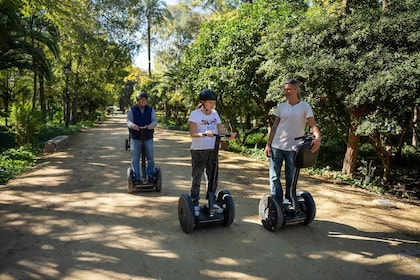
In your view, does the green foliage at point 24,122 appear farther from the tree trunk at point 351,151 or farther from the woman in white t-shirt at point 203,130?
the tree trunk at point 351,151

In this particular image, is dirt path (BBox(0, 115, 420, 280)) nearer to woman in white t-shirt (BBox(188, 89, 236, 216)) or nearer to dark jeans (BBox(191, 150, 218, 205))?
dark jeans (BBox(191, 150, 218, 205))

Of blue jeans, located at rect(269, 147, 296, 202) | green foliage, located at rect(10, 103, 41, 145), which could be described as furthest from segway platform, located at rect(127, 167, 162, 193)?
green foliage, located at rect(10, 103, 41, 145)

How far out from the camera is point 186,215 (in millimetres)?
4102

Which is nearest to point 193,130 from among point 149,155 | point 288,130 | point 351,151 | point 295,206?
point 288,130

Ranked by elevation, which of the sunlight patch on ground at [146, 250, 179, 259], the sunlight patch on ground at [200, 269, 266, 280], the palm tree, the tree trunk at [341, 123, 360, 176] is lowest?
the sunlight patch on ground at [200, 269, 266, 280]

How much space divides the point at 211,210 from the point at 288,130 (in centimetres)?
144

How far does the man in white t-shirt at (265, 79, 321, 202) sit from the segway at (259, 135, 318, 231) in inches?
3.4

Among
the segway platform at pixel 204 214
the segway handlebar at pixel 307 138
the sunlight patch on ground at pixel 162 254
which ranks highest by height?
the segway handlebar at pixel 307 138

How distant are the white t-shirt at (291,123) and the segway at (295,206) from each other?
14 cm

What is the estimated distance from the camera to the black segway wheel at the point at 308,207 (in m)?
4.43

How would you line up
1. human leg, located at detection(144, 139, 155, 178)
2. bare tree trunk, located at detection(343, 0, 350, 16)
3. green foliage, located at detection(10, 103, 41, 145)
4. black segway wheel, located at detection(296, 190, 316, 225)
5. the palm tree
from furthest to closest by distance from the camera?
the palm tree < green foliage, located at detection(10, 103, 41, 145) < bare tree trunk, located at detection(343, 0, 350, 16) < human leg, located at detection(144, 139, 155, 178) < black segway wheel, located at detection(296, 190, 316, 225)

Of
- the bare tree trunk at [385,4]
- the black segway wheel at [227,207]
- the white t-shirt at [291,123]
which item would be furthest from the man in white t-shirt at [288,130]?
the bare tree trunk at [385,4]

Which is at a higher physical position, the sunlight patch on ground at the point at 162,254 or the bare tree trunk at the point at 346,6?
the bare tree trunk at the point at 346,6

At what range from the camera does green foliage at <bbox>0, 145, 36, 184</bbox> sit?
286 inches
